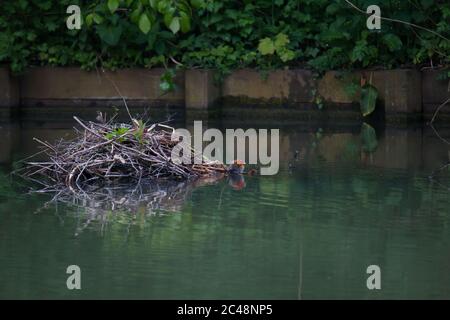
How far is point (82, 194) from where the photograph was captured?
8688 millimetres

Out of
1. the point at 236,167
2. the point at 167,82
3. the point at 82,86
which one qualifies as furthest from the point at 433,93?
the point at 236,167

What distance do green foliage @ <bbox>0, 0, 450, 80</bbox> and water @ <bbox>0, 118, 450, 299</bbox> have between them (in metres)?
4.33

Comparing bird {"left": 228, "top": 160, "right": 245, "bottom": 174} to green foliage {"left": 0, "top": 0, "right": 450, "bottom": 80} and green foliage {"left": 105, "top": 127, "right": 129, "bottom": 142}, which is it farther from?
green foliage {"left": 0, "top": 0, "right": 450, "bottom": 80}

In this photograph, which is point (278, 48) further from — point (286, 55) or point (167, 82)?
point (167, 82)

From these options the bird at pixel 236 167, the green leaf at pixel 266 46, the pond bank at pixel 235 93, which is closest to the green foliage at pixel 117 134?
the bird at pixel 236 167

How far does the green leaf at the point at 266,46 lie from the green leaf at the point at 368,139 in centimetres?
167

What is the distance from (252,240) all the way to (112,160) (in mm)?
2402

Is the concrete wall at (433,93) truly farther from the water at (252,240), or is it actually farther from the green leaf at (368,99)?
the water at (252,240)

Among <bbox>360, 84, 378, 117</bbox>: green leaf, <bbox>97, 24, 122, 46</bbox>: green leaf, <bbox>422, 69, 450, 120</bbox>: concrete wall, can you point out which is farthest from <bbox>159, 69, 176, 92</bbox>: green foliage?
<bbox>422, 69, 450, 120</bbox>: concrete wall

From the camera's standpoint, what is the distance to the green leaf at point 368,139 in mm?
11578

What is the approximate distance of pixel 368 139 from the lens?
Answer: 1239cm

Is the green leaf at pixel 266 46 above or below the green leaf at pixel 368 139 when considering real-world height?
above

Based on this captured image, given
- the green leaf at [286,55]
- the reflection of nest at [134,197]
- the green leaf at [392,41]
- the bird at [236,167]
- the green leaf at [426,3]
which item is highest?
the green leaf at [426,3]

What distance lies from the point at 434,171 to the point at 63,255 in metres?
4.48
